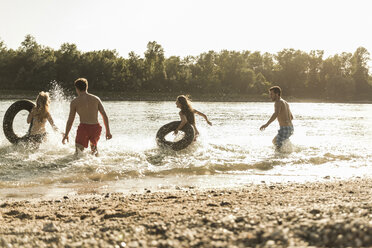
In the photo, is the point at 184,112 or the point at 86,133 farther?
the point at 184,112

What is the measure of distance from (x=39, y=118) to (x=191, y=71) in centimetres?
9405

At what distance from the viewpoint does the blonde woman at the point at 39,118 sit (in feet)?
32.9

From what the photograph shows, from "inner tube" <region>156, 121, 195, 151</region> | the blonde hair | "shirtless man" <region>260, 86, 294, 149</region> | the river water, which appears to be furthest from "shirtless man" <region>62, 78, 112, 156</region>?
"shirtless man" <region>260, 86, 294, 149</region>

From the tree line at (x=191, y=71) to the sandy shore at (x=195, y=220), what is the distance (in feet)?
268

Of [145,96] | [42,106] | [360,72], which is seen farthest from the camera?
[360,72]

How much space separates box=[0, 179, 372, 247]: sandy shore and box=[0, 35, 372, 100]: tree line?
3211 inches

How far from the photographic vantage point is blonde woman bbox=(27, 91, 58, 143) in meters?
10.0

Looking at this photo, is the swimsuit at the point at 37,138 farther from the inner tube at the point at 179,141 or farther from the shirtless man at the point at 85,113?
the inner tube at the point at 179,141

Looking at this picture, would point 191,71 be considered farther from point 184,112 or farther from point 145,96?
point 184,112

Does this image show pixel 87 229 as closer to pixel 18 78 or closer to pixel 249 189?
pixel 249 189

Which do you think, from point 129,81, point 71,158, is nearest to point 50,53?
point 129,81

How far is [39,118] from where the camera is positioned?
33.4ft

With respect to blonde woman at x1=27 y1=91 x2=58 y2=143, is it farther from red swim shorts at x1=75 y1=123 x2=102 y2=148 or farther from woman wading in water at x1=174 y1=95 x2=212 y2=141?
woman wading in water at x1=174 y1=95 x2=212 y2=141

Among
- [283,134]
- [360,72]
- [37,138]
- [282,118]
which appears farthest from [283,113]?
[360,72]
